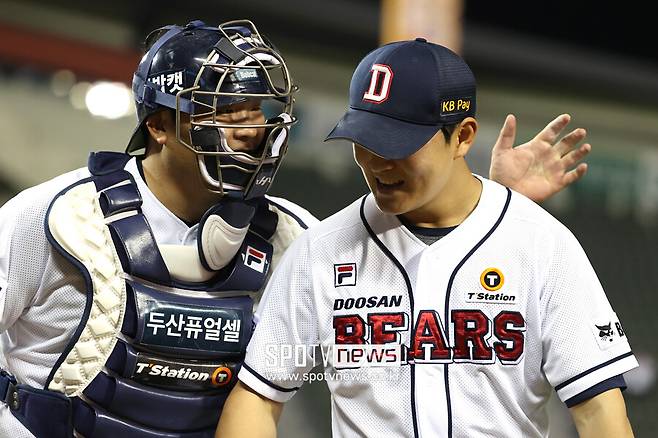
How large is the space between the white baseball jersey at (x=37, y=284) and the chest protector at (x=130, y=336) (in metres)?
0.04

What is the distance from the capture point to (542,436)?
1965mm

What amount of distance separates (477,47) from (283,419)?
2.93 metres

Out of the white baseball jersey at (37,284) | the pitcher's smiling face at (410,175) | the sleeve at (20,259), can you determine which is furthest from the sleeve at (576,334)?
the sleeve at (20,259)

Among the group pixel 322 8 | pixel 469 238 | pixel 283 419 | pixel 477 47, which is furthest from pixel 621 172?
pixel 469 238

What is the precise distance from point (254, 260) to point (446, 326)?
0.48m

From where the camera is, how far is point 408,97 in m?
1.92

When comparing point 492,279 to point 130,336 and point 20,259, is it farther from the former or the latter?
point 20,259

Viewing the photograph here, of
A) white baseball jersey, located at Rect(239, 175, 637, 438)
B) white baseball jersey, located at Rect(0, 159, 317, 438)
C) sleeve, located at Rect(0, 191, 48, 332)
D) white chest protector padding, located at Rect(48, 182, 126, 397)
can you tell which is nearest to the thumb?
white baseball jersey, located at Rect(239, 175, 637, 438)

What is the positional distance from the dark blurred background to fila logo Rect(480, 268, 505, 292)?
5.83 feet

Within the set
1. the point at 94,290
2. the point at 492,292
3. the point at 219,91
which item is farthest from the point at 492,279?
the point at 94,290

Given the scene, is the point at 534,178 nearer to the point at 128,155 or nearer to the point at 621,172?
the point at 128,155

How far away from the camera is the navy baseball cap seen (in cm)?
190

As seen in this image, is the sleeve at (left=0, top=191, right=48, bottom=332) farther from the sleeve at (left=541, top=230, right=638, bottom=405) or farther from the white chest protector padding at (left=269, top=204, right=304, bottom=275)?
the sleeve at (left=541, top=230, right=638, bottom=405)

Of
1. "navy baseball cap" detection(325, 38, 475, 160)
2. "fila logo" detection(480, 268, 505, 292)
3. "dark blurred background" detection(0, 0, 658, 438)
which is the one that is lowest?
"dark blurred background" detection(0, 0, 658, 438)
